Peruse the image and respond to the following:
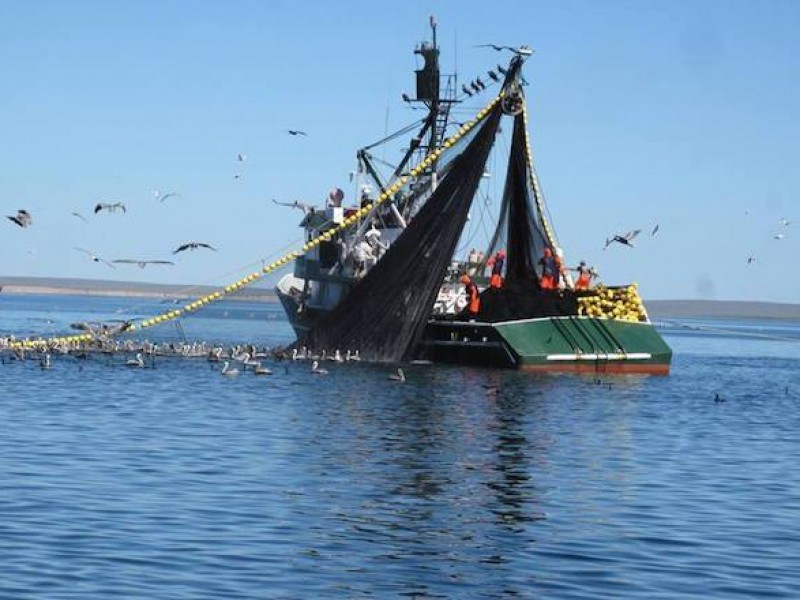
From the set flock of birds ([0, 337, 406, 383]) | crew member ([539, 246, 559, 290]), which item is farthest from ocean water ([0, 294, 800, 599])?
crew member ([539, 246, 559, 290])

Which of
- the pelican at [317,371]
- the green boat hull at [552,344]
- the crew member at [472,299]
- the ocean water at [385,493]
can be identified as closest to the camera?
the ocean water at [385,493]

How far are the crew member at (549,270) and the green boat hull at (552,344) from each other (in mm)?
2039

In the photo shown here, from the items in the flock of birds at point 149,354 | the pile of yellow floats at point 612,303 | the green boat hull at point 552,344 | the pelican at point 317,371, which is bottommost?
the pelican at point 317,371

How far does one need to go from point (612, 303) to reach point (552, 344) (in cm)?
292

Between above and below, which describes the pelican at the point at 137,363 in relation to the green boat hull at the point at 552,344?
below

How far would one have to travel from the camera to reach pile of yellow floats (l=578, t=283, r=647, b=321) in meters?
61.6

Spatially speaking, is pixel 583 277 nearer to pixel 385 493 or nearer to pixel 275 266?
pixel 275 266

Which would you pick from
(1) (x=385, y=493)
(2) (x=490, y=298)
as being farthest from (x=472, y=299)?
(1) (x=385, y=493)

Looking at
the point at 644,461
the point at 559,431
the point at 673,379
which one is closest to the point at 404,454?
the point at 644,461

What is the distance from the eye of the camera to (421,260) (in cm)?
6094

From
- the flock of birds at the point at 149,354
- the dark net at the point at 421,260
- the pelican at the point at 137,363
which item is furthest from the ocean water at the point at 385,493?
the flock of birds at the point at 149,354

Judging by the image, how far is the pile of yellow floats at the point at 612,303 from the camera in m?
61.6

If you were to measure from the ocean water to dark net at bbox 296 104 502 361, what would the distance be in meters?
9.17

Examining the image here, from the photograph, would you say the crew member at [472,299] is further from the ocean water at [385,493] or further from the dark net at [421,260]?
the ocean water at [385,493]
